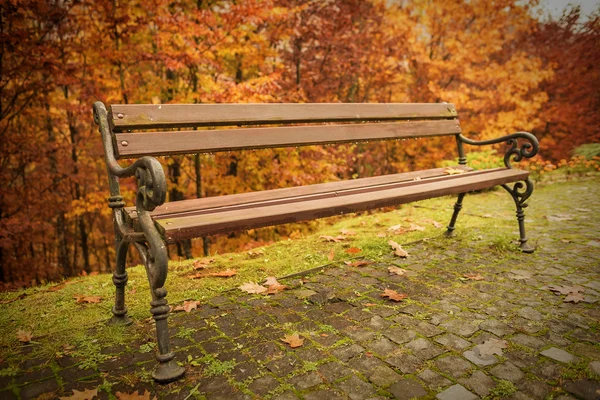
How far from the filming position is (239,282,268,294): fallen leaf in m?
2.74

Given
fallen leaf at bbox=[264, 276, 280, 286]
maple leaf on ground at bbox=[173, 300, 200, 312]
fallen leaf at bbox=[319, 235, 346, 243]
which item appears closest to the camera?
maple leaf on ground at bbox=[173, 300, 200, 312]

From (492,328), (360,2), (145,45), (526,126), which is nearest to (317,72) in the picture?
(360,2)

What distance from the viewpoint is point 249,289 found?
2762mm

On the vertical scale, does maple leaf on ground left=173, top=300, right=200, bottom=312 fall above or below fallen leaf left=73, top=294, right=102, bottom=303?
above

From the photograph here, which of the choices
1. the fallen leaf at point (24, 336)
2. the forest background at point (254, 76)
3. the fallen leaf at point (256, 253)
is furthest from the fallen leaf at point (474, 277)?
the forest background at point (254, 76)

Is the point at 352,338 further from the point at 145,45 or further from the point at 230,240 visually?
the point at 145,45

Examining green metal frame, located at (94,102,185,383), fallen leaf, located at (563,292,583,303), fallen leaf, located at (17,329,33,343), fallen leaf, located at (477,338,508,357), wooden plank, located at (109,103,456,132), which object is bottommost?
fallen leaf, located at (477,338,508,357)

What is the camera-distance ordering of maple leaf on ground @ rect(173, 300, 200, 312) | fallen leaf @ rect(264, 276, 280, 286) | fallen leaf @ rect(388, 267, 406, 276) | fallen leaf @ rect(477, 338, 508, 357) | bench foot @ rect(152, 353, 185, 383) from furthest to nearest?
1. fallen leaf @ rect(388, 267, 406, 276)
2. fallen leaf @ rect(264, 276, 280, 286)
3. maple leaf on ground @ rect(173, 300, 200, 312)
4. fallen leaf @ rect(477, 338, 508, 357)
5. bench foot @ rect(152, 353, 185, 383)

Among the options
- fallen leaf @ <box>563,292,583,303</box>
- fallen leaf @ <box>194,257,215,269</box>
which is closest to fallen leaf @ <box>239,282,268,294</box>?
fallen leaf @ <box>194,257,215,269</box>

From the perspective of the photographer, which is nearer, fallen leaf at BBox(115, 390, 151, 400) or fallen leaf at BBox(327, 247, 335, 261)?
fallen leaf at BBox(115, 390, 151, 400)

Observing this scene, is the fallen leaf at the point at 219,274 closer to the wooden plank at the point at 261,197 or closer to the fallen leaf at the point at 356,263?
the wooden plank at the point at 261,197

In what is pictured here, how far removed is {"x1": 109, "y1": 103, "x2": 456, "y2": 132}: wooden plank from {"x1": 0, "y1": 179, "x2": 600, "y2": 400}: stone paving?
1.19m

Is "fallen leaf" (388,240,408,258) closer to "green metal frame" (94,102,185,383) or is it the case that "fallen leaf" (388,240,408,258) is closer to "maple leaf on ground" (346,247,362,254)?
"maple leaf on ground" (346,247,362,254)

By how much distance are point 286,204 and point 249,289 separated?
2.77ft
